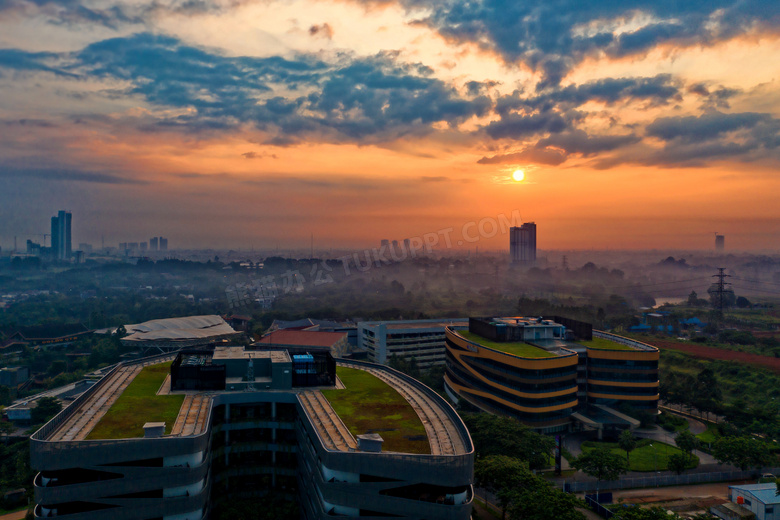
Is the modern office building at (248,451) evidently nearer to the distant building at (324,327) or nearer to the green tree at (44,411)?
the green tree at (44,411)

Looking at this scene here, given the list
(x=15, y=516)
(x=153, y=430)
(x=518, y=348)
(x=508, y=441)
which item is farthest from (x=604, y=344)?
(x=15, y=516)

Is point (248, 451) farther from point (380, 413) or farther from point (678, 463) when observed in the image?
point (678, 463)

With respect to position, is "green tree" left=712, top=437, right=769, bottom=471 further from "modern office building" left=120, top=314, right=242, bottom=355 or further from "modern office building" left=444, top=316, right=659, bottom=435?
"modern office building" left=120, top=314, right=242, bottom=355

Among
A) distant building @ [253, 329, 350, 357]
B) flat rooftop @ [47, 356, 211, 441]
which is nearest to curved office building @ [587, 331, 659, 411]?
distant building @ [253, 329, 350, 357]

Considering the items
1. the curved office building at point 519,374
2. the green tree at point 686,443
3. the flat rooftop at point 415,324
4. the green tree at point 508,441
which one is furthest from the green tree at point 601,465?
the flat rooftop at point 415,324

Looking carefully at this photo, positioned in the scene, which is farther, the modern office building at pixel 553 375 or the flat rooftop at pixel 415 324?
the flat rooftop at pixel 415 324
